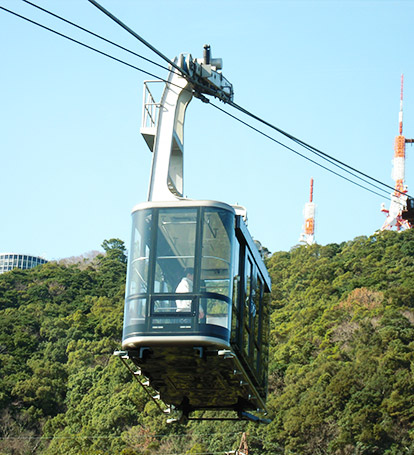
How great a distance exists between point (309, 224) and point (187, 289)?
197 feet

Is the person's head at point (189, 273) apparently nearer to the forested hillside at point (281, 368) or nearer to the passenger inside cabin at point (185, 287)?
the passenger inside cabin at point (185, 287)

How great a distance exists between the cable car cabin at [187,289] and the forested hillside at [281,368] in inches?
995

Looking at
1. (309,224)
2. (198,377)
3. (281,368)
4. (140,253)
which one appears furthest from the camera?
(309,224)

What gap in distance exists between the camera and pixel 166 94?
12.8m

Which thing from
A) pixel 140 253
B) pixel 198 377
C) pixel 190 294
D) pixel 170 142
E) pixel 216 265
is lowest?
pixel 198 377

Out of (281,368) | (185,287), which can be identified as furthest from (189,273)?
(281,368)

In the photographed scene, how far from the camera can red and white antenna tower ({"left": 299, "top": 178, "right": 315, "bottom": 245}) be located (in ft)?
226

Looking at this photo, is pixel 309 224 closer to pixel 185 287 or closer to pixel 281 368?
pixel 281 368

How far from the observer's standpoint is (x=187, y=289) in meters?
10.3

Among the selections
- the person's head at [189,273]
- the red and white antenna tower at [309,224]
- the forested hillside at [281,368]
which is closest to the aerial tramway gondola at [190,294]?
the person's head at [189,273]

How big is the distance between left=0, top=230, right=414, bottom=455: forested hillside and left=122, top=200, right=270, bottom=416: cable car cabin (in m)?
25.3

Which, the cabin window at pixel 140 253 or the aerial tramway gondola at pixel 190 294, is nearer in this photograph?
the aerial tramway gondola at pixel 190 294

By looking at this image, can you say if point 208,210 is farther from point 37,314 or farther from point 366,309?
point 37,314

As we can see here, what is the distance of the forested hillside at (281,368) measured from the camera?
3738 cm
